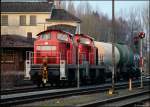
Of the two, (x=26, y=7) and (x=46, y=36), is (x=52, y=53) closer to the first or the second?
(x=46, y=36)

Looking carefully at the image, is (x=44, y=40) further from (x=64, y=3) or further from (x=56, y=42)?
(x=64, y=3)

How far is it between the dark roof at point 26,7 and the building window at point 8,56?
35.8 m

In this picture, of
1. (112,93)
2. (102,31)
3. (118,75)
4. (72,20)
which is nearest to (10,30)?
(72,20)

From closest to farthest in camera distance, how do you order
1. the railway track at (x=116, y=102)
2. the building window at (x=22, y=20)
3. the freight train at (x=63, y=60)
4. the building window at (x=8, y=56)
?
the railway track at (x=116, y=102), the freight train at (x=63, y=60), the building window at (x=8, y=56), the building window at (x=22, y=20)

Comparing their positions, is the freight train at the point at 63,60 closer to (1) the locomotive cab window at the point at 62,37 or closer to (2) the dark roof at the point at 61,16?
(1) the locomotive cab window at the point at 62,37

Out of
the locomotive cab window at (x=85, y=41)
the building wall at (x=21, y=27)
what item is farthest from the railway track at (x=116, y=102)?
the building wall at (x=21, y=27)

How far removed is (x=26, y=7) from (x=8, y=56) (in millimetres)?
37825

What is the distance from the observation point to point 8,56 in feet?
140

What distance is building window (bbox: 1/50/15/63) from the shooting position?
4241cm

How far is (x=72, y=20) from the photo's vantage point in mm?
78812

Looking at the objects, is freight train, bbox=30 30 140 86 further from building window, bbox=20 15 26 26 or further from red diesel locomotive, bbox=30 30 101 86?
building window, bbox=20 15 26 26

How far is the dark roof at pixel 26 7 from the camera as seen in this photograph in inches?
3098

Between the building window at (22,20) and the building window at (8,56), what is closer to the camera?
the building window at (8,56)

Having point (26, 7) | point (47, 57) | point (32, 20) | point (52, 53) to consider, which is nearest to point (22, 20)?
point (32, 20)
